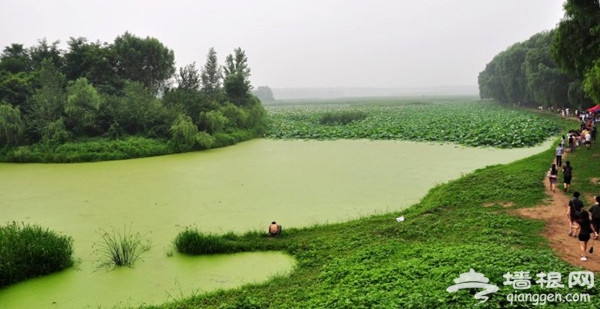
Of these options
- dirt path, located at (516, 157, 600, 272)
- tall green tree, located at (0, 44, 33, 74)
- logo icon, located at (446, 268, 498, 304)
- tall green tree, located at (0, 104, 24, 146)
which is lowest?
dirt path, located at (516, 157, 600, 272)

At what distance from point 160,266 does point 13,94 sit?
22.4 m

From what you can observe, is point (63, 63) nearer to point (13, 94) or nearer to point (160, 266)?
point (13, 94)

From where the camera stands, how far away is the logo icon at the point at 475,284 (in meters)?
4.80

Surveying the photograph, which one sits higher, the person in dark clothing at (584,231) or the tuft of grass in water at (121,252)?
the person in dark clothing at (584,231)

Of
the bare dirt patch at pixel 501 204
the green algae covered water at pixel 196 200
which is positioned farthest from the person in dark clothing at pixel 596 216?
the green algae covered water at pixel 196 200

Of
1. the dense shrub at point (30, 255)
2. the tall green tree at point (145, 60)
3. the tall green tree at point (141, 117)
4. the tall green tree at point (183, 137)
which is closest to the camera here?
the dense shrub at point (30, 255)

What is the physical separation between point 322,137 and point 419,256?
20.1m

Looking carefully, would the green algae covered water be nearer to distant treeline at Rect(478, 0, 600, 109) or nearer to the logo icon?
the logo icon

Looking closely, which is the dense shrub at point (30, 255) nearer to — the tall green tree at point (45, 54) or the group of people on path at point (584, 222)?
the group of people on path at point (584, 222)

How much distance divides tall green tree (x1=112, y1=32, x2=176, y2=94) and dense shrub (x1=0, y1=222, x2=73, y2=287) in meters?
24.6

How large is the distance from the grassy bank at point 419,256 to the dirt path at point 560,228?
21 centimetres

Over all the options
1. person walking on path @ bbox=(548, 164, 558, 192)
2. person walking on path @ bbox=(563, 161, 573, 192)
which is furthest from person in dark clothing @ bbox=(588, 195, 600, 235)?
person walking on path @ bbox=(548, 164, 558, 192)

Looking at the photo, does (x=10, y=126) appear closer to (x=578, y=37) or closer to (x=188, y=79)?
(x=188, y=79)

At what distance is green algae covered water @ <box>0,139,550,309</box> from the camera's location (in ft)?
22.6
